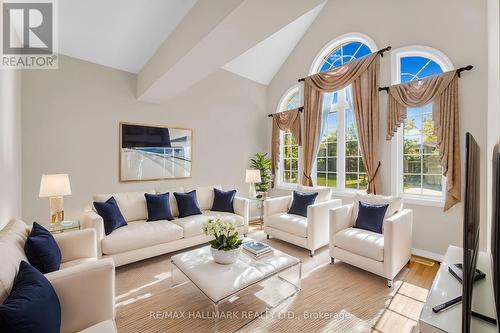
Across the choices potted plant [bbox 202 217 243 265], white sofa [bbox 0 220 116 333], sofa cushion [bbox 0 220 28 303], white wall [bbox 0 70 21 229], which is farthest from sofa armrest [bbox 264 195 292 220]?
white wall [bbox 0 70 21 229]

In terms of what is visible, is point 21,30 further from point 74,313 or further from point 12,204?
point 74,313

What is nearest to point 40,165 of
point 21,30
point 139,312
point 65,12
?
point 21,30

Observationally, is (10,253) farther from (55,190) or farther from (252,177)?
(252,177)

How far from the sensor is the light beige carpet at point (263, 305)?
199cm

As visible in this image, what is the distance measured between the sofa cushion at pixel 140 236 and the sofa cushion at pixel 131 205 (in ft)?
0.48

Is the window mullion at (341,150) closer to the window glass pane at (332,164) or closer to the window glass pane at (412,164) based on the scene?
the window glass pane at (332,164)

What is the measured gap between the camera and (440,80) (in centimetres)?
316

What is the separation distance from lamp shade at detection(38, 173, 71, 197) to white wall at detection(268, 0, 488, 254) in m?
4.50

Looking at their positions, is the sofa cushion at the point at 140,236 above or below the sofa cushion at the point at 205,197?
below

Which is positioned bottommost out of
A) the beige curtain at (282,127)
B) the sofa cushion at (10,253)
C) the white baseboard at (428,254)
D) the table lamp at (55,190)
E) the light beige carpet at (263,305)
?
the light beige carpet at (263,305)

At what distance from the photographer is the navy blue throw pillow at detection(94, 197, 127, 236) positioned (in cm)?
292

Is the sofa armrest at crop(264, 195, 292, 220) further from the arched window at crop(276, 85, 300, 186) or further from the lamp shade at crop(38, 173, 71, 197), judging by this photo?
the lamp shade at crop(38, 173, 71, 197)

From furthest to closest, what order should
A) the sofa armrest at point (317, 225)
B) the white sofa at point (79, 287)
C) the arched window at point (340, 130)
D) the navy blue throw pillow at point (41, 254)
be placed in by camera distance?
the arched window at point (340, 130) → the sofa armrest at point (317, 225) → the navy blue throw pillow at point (41, 254) → the white sofa at point (79, 287)

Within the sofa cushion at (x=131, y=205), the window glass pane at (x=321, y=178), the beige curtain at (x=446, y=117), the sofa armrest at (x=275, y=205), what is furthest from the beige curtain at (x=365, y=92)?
the sofa cushion at (x=131, y=205)
